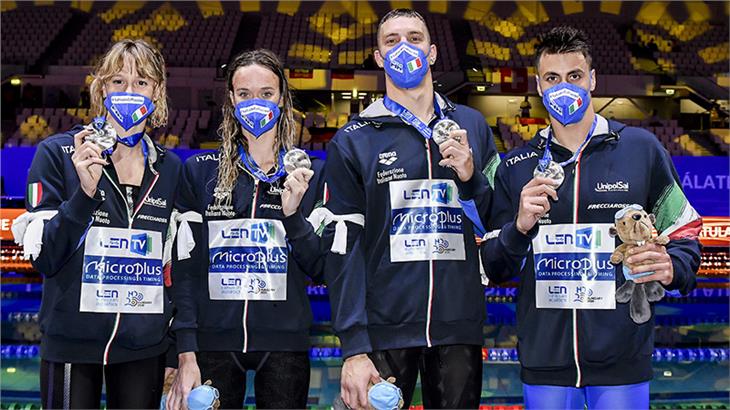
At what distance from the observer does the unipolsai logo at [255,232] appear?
2609 millimetres

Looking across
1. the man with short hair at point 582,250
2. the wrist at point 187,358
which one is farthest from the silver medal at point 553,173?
the wrist at point 187,358

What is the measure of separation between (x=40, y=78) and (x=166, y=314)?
55.8ft

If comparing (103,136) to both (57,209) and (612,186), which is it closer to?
(57,209)

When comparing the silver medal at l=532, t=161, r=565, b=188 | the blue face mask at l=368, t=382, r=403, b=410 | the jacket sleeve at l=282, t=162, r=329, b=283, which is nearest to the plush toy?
the silver medal at l=532, t=161, r=565, b=188

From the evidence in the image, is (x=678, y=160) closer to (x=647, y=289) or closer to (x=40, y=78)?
(x=647, y=289)

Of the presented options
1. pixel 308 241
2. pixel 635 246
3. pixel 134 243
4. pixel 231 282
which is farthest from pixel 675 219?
pixel 134 243

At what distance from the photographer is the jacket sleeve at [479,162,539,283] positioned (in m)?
2.26

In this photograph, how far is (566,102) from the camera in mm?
2363

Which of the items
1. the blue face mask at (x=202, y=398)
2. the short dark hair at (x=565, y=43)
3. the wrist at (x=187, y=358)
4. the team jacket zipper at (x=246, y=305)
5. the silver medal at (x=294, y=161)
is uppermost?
the short dark hair at (x=565, y=43)

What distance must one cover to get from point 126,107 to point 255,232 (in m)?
0.61

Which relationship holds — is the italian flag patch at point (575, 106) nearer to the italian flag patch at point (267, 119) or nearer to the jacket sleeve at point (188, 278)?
the italian flag patch at point (267, 119)

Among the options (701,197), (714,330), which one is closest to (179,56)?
(701,197)

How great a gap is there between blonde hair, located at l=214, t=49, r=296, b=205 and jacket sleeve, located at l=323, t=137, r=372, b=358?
315 millimetres

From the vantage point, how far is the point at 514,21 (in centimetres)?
2059
